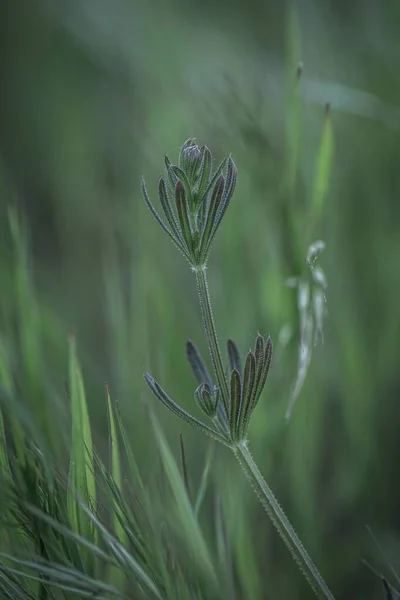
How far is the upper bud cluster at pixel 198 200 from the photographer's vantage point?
1.68 ft

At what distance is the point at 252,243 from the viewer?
3.15 feet

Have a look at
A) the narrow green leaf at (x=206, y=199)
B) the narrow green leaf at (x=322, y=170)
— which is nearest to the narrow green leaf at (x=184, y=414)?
the narrow green leaf at (x=206, y=199)

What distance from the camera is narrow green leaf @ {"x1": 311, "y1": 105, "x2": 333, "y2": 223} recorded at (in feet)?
2.50

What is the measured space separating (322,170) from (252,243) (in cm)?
20

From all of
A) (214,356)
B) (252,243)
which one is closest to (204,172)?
(214,356)

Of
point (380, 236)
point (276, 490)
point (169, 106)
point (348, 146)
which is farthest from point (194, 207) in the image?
point (169, 106)

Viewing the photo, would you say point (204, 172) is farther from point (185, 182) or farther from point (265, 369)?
point (265, 369)

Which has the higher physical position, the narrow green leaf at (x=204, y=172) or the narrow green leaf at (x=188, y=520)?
the narrow green leaf at (x=204, y=172)

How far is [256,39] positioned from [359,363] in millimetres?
758

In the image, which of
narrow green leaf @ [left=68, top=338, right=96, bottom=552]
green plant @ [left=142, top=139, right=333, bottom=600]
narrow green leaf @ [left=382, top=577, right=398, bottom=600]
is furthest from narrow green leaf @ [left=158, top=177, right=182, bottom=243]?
narrow green leaf @ [left=382, top=577, right=398, bottom=600]

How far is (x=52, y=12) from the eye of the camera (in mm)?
1534

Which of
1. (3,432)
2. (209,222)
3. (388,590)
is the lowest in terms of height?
(388,590)

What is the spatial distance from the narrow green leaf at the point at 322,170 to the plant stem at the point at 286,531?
14.3 inches

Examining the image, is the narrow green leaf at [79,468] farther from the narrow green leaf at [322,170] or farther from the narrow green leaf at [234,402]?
the narrow green leaf at [322,170]
